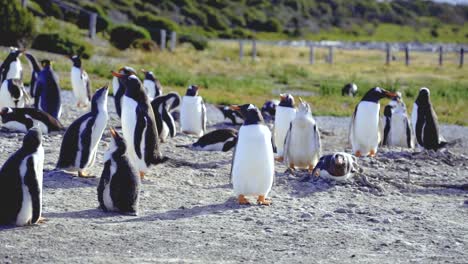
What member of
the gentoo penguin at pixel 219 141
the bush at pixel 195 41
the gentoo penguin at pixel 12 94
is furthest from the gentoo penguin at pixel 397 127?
the bush at pixel 195 41

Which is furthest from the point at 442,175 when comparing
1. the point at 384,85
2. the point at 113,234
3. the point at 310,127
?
the point at 384,85

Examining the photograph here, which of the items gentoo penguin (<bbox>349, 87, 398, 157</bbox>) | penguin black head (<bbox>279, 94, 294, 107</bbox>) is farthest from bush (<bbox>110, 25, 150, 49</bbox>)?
gentoo penguin (<bbox>349, 87, 398, 157</bbox>)

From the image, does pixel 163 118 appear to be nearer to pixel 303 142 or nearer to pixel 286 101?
pixel 286 101

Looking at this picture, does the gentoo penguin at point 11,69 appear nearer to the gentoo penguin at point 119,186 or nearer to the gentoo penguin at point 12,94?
the gentoo penguin at point 12,94

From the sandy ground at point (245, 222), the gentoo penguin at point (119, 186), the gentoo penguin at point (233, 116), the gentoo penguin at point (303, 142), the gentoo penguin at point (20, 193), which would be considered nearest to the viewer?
the sandy ground at point (245, 222)

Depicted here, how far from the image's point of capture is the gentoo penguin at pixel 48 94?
12914 millimetres

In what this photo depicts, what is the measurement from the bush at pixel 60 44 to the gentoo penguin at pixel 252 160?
1978 cm

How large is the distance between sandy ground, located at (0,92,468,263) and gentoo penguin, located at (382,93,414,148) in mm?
2697

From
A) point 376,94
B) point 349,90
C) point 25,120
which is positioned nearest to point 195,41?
point 349,90

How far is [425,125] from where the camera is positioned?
43.5 feet

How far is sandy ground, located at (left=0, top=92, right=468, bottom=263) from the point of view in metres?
6.52

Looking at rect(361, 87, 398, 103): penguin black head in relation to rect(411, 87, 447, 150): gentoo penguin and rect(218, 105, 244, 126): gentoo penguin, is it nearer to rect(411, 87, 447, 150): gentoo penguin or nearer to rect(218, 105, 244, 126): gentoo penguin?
rect(411, 87, 447, 150): gentoo penguin

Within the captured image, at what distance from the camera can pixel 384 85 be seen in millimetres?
23453

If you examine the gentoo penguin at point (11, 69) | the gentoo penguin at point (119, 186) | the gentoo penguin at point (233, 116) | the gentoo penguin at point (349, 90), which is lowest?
the gentoo penguin at point (119, 186)
